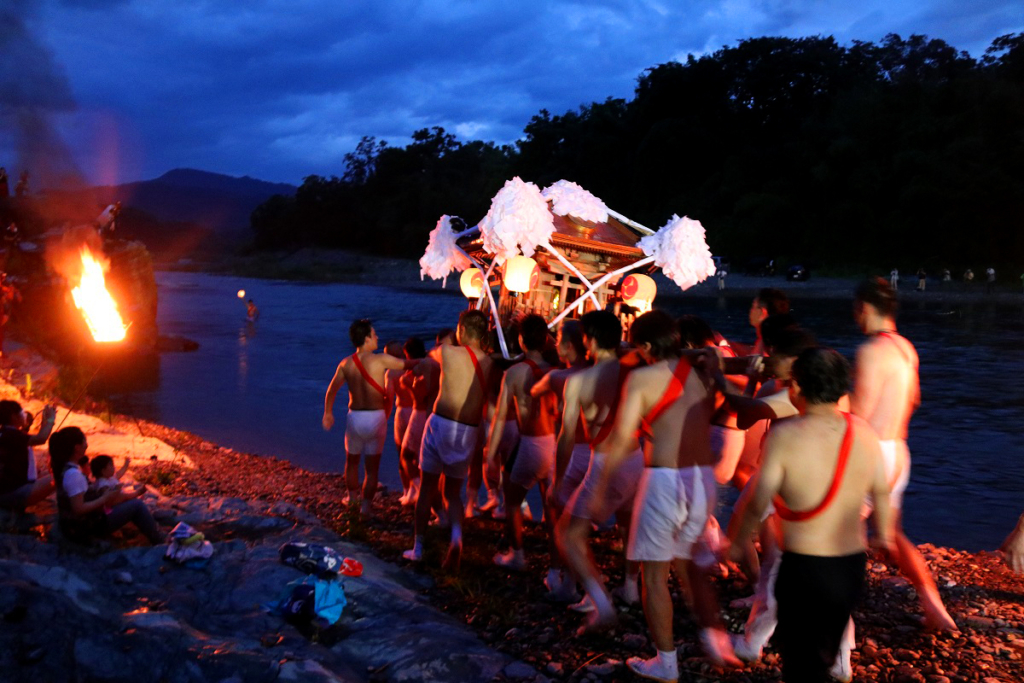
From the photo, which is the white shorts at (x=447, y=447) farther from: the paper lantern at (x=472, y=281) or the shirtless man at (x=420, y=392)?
the paper lantern at (x=472, y=281)

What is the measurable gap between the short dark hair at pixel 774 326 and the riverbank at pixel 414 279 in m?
32.6

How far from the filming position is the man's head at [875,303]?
180 inches

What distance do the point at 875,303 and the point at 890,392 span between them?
20.2 inches

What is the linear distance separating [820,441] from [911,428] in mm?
11379

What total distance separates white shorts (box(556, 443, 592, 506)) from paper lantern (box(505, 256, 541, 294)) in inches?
132

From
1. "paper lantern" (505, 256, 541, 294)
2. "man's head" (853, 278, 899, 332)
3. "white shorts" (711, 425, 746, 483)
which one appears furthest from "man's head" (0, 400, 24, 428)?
"man's head" (853, 278, 899, 332)

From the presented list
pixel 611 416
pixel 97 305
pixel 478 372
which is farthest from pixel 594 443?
pixel 97 305

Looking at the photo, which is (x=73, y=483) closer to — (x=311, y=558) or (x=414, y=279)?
(x=311, y=558)

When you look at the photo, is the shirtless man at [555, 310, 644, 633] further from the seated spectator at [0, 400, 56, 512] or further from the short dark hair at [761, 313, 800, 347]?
the seated spectator at [0, 400, 56, 512]

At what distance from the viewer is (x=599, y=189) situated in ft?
200

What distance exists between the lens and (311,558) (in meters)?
4.99

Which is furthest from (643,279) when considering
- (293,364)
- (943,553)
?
(293,364)

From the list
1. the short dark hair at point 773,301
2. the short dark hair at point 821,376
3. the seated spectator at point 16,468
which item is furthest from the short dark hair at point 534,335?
the seated spectator at point 16,468

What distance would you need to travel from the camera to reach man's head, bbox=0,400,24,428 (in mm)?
5812
